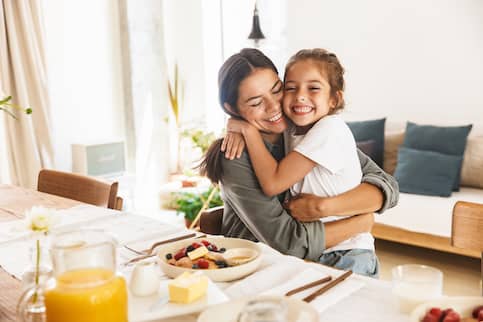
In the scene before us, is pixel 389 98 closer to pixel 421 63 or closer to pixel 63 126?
pixel 421 63

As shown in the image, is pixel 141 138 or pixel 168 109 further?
pixel 168 109

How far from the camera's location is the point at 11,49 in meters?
3.88


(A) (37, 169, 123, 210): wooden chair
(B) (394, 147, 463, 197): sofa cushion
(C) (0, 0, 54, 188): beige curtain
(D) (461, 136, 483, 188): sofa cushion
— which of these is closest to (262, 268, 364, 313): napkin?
(A) (37, 169, 123, 210): wooden chair

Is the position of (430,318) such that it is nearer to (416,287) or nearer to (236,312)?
(416,287)

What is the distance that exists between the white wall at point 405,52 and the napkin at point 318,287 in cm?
323

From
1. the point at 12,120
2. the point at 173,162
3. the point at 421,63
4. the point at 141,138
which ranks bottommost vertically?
the point at 173,162

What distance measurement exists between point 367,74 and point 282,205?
3.12 metres

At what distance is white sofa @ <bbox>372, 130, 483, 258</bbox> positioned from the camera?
3.09m

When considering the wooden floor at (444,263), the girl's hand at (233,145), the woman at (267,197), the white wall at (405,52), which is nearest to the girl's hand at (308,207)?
the woman at (267,197)

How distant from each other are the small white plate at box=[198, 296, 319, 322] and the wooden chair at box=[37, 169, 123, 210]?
3.66ft

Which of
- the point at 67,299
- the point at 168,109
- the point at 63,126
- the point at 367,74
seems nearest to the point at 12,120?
the point at 63,126

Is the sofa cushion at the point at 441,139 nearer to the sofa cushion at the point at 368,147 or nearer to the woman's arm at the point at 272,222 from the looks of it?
the sofa cushion at the point at 368,147

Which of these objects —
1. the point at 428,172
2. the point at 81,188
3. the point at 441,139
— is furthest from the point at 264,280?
the point at 441,139

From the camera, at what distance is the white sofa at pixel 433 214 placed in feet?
10.1
